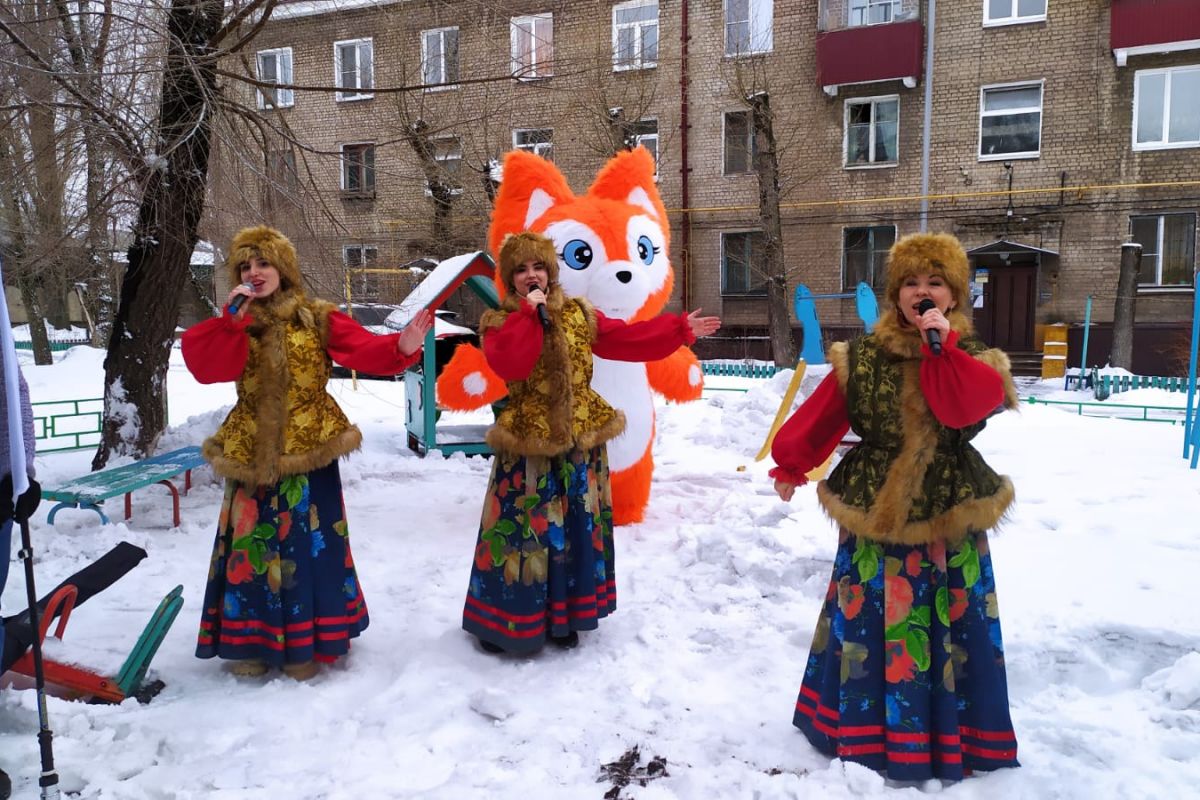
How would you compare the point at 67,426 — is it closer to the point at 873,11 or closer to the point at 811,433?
the point at 811,433

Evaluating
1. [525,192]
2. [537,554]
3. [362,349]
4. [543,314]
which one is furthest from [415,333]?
[525,192]

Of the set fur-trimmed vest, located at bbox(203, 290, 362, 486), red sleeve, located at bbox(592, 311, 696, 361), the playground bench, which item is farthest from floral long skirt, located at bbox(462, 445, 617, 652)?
the playground bench

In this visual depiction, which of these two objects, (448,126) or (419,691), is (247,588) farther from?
(448,126)

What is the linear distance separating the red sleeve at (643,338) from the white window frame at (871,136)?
49.2 feet

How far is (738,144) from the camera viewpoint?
1795 centimetres

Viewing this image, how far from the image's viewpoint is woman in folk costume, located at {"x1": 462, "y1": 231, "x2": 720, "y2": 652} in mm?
3512

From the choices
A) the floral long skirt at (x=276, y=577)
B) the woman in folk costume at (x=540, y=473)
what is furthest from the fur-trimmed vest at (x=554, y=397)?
the floral long skirt at (x=276, y=577)

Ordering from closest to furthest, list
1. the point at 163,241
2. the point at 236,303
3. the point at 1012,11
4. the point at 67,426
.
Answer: the point at 236,303 < the point at 163,241 < the point at 67,426 < the point at 1012,11

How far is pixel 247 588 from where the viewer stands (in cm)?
331

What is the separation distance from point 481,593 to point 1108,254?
1635cm

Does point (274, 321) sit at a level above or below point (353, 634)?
above

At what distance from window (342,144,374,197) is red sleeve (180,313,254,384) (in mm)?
3610

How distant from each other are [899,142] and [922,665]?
16.5 meters

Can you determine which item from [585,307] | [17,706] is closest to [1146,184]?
[585,307]
